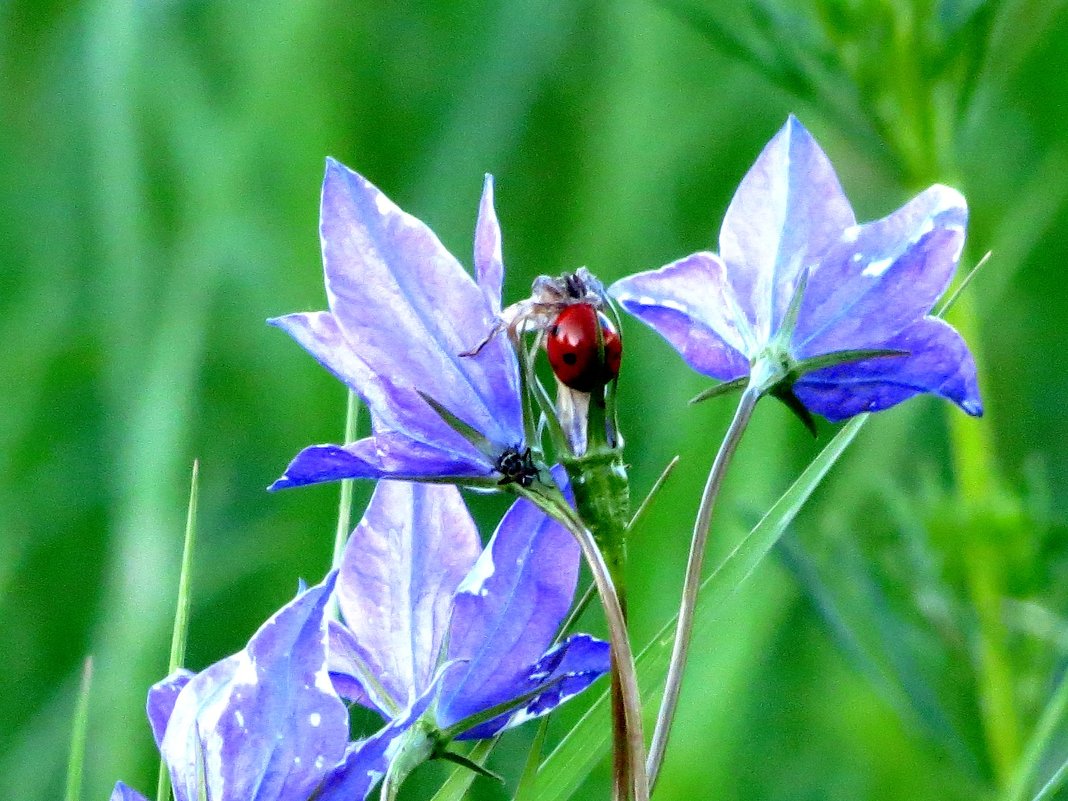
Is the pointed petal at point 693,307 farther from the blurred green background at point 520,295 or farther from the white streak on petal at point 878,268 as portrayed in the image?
the blurred green background at point 520,295

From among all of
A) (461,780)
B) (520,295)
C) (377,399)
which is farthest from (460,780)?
(520,295)

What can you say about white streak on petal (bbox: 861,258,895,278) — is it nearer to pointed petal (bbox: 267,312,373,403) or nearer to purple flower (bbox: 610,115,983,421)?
purple flower (bbox: 610,115,983,421)

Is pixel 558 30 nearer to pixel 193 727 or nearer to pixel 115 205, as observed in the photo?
pixel 115 205

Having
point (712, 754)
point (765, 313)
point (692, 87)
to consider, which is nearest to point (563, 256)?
point (692, 87)

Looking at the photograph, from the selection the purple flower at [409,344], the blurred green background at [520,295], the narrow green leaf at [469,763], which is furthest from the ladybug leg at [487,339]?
the blurred green background at [520,295]

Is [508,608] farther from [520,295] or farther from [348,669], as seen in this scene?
[520,295]

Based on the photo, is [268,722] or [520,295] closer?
[268,722]
